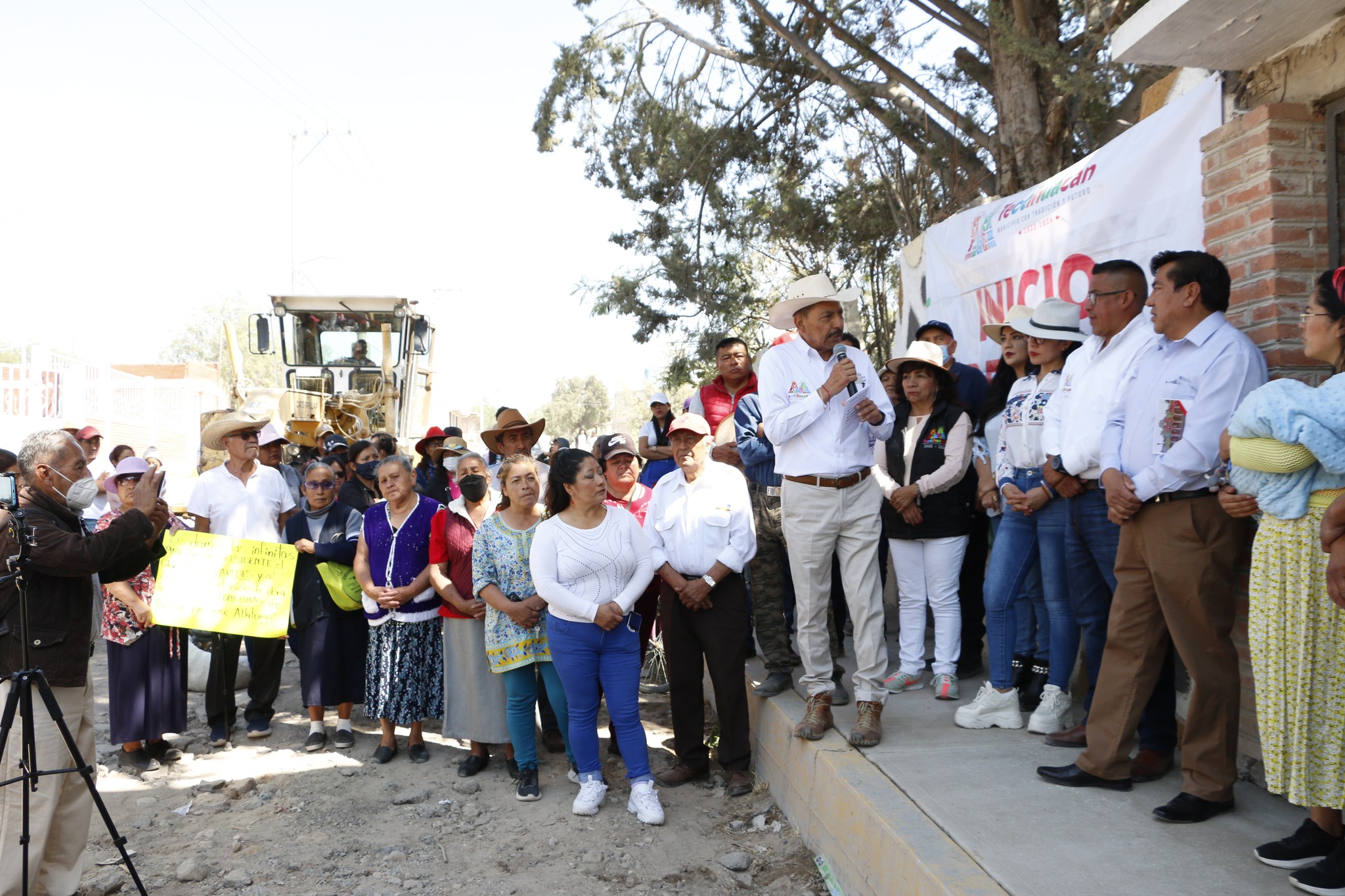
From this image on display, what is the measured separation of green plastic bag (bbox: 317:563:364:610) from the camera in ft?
20.2

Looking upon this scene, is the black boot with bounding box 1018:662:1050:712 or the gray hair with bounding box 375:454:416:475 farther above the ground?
the gray hair with bounding box 375:454:416:475

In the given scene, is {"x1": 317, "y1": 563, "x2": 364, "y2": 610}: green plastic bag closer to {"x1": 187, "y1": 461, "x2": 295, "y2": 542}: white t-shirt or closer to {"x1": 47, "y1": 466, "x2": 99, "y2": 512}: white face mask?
{"x1": 187, "y1": 461, "x2": 295, "y2": 542}: white t-shirt

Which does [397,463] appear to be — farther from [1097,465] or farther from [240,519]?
[1097,465]

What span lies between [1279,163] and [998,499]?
1.99 m

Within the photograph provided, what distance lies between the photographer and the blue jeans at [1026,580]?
4414 mm

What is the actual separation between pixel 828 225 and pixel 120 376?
1851 centimetres

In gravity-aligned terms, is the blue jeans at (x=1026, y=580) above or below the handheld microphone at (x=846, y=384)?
below

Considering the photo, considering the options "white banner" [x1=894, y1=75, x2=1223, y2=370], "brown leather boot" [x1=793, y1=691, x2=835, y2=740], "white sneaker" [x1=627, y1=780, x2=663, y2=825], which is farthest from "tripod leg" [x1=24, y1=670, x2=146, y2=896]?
Result: "white banner" [x1=894, y1=75, x2=1223, y2=370]

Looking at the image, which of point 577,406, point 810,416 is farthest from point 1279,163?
point 577,406

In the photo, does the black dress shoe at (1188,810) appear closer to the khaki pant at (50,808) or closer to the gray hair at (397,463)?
the khaki pant at (50,808)

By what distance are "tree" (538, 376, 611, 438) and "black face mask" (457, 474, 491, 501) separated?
2130 inches

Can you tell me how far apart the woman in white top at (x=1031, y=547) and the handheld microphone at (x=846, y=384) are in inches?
32.8

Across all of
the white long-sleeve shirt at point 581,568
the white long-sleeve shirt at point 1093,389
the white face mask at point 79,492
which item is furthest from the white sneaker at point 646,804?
the white face mask at point 79,492

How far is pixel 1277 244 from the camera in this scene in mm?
3715
